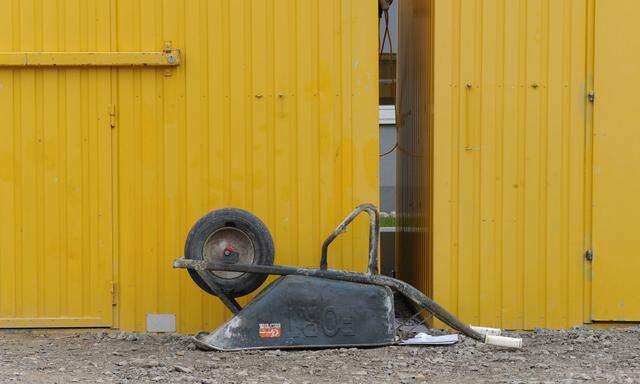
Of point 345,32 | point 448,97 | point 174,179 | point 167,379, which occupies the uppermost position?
point 345,32

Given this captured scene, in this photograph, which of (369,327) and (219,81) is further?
(219,81)

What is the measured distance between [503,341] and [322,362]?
4.18ft

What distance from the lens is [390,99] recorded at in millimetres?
14797

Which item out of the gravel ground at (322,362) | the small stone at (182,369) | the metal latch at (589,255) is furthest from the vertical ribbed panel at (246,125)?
the metal latch at (589,255)

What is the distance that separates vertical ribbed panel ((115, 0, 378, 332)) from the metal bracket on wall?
9cm

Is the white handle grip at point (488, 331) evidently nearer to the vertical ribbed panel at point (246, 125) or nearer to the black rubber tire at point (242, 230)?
the vertical ribbed panel at point (246, 125)

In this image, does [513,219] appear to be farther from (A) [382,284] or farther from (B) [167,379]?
(B) [167,379]

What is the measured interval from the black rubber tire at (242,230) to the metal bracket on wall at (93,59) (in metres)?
1.22

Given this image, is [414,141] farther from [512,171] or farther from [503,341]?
[503,341]

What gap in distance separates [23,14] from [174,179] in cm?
159

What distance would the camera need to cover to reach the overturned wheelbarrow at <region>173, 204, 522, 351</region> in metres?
6.51

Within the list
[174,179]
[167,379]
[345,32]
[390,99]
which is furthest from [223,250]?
[390,99]

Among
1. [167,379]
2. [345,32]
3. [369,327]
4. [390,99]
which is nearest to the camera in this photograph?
[167,379]

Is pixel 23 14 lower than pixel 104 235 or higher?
higher
